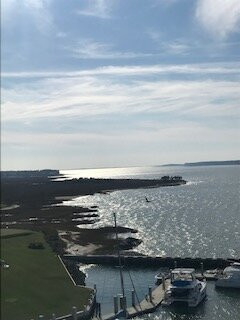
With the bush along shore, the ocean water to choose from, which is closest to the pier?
the ocean water

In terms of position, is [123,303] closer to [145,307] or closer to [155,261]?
[145,307]

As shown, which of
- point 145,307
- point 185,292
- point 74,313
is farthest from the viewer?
point 185,292

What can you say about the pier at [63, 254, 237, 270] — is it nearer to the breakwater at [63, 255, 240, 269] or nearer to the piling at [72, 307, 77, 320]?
the breakwater at [63, 255, 240, 269]

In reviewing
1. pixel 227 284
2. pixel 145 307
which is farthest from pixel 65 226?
pixel 145 307

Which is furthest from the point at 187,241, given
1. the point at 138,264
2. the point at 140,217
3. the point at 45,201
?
the point at 45,201

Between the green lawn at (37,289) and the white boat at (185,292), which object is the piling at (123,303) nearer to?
the green lawn at (37,289)

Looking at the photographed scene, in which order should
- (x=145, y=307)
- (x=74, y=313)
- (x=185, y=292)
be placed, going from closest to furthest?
(x=74, y=313), (x=145, y=307), (x=185, y=292)

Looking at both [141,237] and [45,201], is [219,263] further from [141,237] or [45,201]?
[45,201]
